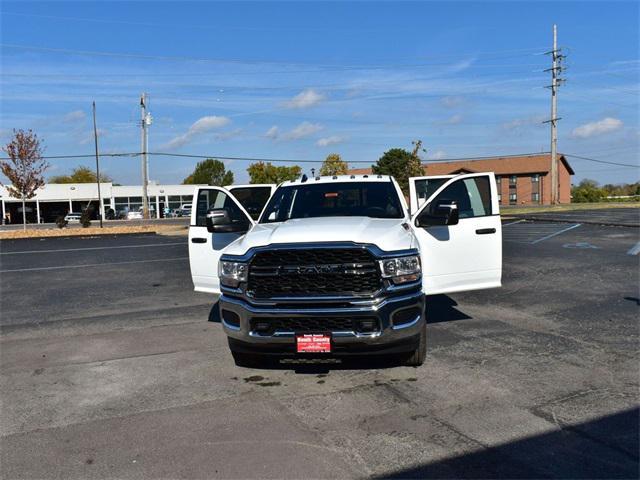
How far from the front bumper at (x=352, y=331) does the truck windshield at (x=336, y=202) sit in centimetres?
170

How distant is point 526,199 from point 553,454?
8857 centimetres

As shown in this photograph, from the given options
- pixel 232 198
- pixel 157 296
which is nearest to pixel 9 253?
pixel 157 296

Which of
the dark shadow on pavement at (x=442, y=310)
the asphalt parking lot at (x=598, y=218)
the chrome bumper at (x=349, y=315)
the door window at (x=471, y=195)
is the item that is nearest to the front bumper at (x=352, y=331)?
the chrome bumper at (x=349, y=315)

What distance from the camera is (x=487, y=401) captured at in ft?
14.8

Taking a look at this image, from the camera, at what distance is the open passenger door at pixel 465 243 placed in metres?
6.14

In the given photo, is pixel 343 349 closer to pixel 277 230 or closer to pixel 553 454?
pixel 277 230

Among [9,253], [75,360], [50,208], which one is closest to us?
[75,360]

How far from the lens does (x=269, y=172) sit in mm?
88375

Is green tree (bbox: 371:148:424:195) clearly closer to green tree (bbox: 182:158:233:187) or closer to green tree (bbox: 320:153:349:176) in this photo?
green tree (bbox: 320:153:349:176)

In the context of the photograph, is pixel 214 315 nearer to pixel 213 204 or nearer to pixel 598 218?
pixel 213 204

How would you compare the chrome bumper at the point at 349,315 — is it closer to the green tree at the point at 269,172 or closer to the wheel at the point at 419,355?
the wheel at the point at 419,355

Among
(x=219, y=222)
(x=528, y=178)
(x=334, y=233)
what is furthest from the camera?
(x=528, y=178)

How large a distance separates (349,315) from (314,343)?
371 millimetres

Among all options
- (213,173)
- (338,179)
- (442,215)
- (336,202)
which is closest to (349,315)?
(442,215)
